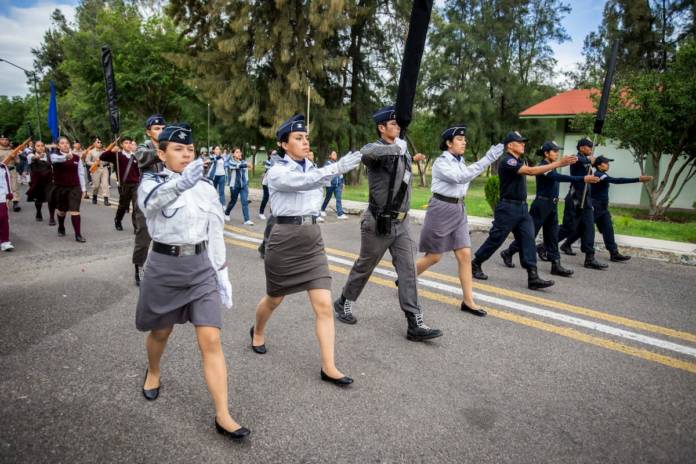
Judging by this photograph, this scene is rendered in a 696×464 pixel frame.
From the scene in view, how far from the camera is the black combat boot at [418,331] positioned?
12.9 feet

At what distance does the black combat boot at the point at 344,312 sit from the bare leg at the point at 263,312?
898 millimetres

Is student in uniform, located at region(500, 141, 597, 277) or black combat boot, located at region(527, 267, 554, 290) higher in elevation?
student in uniform, located at region(500, 141, 597, 277)

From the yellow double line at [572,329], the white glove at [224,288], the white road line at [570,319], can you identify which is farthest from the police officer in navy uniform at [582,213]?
the white glove at [224,288]

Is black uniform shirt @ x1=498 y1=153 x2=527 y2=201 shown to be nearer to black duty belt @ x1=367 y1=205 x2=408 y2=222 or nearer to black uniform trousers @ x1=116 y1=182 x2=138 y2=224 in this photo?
black duty belt @ x1=367 y1=205 x2=408 y2=222

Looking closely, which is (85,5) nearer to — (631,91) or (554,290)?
(631,91)

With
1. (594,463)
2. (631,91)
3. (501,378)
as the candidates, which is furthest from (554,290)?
(631,91)

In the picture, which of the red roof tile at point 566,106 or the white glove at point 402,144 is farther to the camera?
the red roof tile at point 566,106

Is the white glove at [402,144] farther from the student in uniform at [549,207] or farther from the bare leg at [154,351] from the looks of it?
the student in uniform at [549,207]

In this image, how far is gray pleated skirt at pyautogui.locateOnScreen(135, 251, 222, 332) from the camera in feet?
8.61

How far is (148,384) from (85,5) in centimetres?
5150

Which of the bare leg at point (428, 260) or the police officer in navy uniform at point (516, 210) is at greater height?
the police officer in navy uniform at point (516, 210)

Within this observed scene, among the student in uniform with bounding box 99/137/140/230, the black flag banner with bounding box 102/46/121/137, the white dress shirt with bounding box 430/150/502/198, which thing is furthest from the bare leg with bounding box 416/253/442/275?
the black flag banner with bounding box 102/46/121/137

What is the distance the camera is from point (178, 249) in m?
2.65

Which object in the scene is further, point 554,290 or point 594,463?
point 554,290
